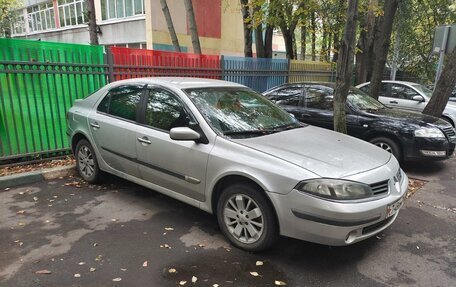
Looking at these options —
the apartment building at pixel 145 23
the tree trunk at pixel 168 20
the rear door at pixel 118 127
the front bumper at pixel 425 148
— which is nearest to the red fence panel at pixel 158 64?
A: the rear door at pixel 118 127

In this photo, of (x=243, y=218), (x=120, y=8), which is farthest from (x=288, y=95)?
(x=120, y=8)

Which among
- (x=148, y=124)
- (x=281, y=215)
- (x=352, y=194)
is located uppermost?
(x=148, y=124)

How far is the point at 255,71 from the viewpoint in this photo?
405 inches

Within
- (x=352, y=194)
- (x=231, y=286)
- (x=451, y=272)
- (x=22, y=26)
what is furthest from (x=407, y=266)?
(x=22, y=26)

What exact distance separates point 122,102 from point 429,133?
5.07 m

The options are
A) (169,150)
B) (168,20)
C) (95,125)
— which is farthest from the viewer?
(168,20)

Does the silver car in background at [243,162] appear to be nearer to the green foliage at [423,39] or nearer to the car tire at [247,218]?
the car tire at [247,218]

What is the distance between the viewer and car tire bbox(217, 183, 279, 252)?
10.6 feet

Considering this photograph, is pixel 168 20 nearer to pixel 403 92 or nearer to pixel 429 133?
pixel 403 92

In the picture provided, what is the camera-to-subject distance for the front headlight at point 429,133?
20.0 ft

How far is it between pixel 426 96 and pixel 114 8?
18.0 m

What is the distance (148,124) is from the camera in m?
4.28

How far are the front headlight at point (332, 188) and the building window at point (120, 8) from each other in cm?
1900

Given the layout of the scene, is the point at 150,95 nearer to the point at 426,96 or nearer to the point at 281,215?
the point at 281,215
